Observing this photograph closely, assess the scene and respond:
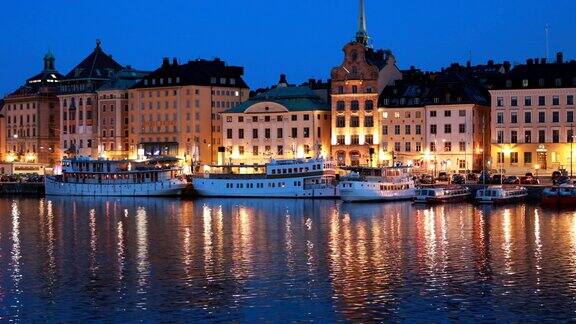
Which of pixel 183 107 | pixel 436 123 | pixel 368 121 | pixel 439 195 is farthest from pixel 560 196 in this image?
pixel 183 107

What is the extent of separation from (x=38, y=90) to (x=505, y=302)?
137722 mm

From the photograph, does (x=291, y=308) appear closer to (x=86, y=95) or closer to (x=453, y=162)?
(x=453, y=162)

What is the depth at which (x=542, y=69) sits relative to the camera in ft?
389

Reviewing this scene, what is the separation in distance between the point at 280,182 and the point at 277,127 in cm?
2552

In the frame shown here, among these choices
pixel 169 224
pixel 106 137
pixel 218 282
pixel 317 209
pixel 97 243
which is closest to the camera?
pixel 218 282

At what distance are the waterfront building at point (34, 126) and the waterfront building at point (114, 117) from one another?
14.1m

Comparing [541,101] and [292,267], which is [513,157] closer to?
[541,101]

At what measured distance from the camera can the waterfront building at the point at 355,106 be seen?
128 m

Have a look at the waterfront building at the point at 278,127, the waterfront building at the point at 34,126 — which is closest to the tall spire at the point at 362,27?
the waterfront building at the point at 278,127

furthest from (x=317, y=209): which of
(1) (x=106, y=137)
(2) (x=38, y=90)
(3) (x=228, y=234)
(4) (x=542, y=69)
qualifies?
(2) (x=38, y=90)

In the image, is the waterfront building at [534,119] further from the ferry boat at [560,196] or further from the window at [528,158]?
the ferry boat at [560,196]

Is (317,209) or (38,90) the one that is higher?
(38,90)

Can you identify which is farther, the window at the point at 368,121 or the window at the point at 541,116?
the window at the point at 368,121

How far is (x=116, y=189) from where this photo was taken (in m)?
120
